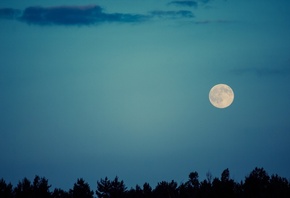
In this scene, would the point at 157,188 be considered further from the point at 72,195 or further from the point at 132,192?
the point at 72,195

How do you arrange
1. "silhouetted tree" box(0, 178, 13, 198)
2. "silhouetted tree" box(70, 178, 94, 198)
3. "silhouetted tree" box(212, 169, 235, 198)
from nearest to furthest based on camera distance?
"silhouetted tree" box(212, 169, 235, 198)
"silhouetted tree" box(0, 178, 13, 198)
"silhouetted tree" box(70, 178, 94, 198)

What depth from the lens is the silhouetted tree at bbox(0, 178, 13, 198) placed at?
56.3 meters

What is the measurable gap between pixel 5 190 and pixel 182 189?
27631 mm

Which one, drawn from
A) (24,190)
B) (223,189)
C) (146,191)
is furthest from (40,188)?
(223,189)

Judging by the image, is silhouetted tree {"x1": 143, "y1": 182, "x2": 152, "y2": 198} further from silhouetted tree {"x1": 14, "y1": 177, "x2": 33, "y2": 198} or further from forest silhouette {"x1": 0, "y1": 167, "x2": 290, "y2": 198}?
silhouetted tree {"x1": 14, "y1": 177, "x2": 33, "y2": 198}

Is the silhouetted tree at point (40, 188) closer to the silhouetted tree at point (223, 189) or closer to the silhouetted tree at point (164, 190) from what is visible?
the silhouetted tree at point (164, 190)

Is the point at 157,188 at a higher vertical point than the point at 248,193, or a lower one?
higher

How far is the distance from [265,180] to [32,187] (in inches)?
1434

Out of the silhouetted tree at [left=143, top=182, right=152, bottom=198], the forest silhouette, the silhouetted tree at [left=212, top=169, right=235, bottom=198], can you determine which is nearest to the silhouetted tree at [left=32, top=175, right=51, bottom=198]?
the forest silhouette

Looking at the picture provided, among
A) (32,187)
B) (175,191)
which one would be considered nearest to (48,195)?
(32,187)

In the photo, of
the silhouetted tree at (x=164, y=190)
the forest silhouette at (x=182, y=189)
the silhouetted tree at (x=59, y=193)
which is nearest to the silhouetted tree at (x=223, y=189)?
the forest silhouette at (x=182, y=189)

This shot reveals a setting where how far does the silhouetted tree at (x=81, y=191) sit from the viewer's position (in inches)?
2616

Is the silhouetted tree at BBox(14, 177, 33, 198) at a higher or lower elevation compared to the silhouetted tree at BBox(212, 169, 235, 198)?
higher

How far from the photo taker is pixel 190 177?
260ft
